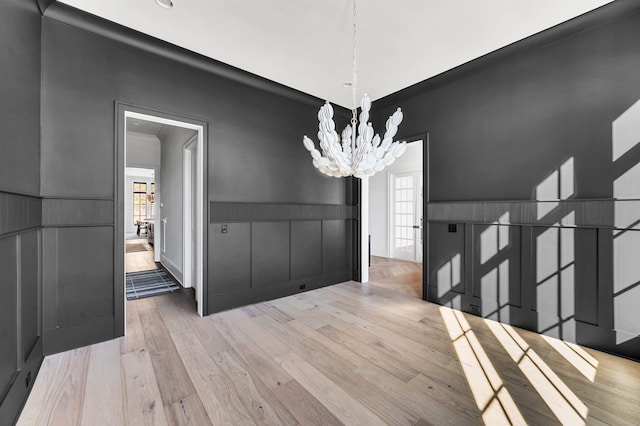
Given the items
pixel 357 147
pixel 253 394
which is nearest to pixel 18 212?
pixel 253 394

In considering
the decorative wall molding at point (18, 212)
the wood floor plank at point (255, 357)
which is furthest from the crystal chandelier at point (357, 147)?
the decorative wall molding at point (18, 212)

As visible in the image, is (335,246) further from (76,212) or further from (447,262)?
(76,212)

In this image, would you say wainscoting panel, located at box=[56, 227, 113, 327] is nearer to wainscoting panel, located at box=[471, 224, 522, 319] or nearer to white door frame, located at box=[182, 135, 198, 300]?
white door frame, located at box=[182, 135, 198, 300]

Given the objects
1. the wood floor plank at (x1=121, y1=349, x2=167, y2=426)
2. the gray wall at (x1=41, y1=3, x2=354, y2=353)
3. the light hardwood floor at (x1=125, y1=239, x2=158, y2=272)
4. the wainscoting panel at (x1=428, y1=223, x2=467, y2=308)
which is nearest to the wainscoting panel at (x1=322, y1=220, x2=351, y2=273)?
the gray wall at (x1=41, y1=3, x2=354, y2=353)

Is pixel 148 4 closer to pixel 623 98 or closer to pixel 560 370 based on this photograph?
pixel 623 98

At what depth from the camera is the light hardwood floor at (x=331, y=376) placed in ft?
5.29

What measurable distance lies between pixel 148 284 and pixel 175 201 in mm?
1455

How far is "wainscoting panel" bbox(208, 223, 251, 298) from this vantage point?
321 centimetres

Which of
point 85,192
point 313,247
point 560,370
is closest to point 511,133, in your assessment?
point 560,370

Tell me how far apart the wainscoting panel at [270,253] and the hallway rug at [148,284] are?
1542 millimetres

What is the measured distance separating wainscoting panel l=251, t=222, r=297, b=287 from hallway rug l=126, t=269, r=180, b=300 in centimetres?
154

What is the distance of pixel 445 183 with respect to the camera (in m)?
3.51

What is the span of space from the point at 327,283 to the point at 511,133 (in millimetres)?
3135

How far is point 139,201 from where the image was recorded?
13.0 metres
